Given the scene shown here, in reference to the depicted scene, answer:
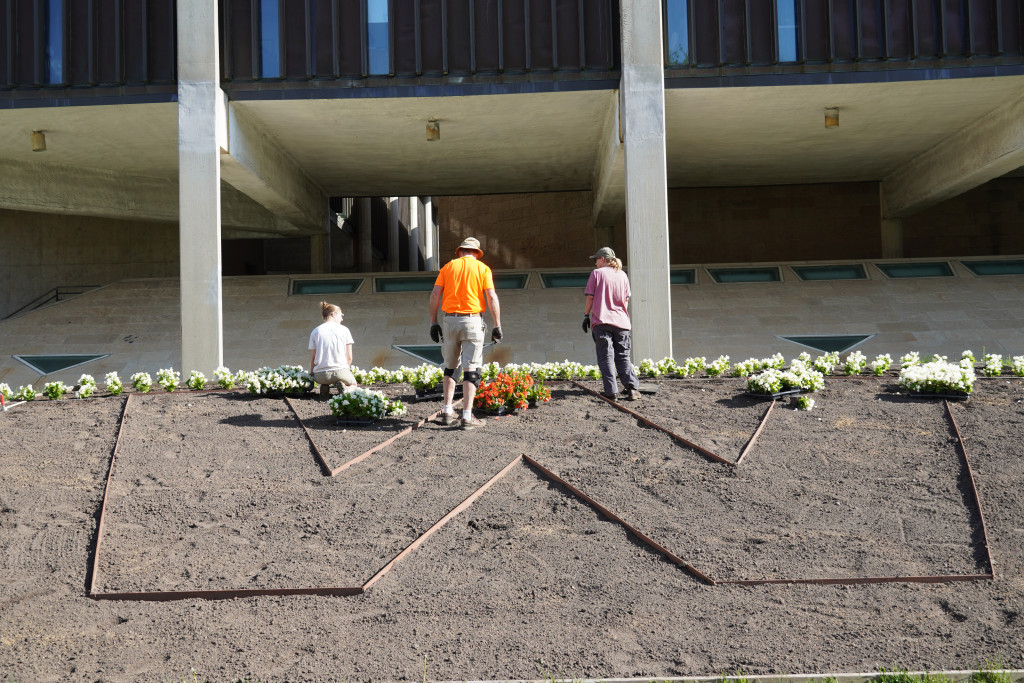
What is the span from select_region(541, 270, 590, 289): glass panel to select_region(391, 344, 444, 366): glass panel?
4.21 metres

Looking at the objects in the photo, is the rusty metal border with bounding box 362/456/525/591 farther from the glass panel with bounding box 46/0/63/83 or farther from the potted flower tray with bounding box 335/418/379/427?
the glass panel with bounding box 46/0/63/83

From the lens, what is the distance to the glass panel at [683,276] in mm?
19500

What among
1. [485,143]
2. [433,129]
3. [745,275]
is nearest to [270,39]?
[433,129]

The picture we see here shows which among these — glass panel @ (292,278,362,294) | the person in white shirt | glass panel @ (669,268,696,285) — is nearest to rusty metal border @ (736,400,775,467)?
the person in white shirt

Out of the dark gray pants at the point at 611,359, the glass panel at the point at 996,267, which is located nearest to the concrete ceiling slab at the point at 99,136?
the dark gray pants at the point at 611,359

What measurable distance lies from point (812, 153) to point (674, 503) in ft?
47.5

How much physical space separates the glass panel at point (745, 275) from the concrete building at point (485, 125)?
11cm

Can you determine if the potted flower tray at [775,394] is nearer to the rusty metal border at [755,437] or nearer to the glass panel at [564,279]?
the rusty metal border at [755,437]

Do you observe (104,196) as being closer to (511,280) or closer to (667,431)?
(511,280)

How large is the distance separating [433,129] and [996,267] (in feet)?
40.6

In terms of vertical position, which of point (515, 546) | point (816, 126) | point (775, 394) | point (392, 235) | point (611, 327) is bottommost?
point (515, 546)

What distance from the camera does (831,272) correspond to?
19625 mm

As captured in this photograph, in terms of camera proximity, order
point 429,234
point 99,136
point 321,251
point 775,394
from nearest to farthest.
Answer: point 775,394, point 99,136, point 321,251, point 429,234

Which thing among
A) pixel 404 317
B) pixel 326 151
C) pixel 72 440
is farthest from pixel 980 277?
pixel 72 440
